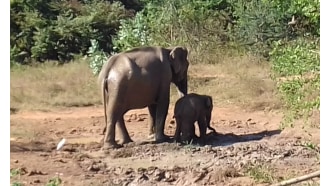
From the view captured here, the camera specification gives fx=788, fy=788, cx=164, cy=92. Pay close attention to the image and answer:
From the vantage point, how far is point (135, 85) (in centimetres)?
968

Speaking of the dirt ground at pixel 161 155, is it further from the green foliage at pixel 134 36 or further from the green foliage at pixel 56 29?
the green foliage at pixel 56 29

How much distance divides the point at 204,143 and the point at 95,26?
1090 centimetres

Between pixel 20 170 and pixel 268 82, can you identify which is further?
pixel 268 82

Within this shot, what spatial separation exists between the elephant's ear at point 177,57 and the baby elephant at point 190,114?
50 cm

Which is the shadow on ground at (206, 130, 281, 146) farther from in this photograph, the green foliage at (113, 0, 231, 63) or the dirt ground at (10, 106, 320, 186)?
the green foliage at (113, 0, 231, 63)

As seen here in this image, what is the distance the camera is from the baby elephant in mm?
9711

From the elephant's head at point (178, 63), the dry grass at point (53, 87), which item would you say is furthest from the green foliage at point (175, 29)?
the elephant's head at point (178, 63)

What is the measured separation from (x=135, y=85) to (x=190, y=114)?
2.51ft

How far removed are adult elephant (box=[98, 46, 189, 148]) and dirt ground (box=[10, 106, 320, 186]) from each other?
1.11 ft

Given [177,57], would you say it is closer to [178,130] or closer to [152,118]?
[152,118]

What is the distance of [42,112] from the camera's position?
42.5 feet

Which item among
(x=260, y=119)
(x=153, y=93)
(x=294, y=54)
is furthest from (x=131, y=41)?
(x=294, y=54)

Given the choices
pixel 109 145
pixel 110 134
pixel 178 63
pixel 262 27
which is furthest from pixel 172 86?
pixel 262 27

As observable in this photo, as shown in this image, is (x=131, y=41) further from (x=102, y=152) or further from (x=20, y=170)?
(x=20, y=170)
